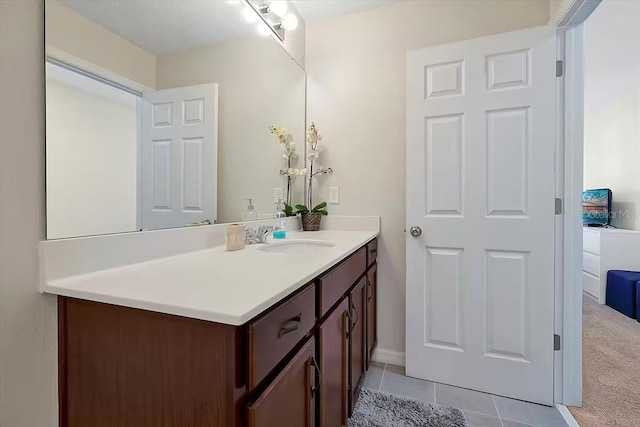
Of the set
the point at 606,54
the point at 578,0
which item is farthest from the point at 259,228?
the point at 606,54

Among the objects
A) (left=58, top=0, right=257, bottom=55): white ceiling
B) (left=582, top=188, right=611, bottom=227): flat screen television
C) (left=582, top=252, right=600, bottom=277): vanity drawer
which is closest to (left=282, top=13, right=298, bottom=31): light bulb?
(left=58, top=0, right=257, bottom=55): white ceiling

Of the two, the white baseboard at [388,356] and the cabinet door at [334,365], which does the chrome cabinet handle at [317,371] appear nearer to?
the cabinet door at [334,365]

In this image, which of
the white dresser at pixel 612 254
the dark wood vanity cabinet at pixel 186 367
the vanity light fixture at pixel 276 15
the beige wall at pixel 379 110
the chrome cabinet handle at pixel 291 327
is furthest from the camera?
the white dresser at pixel 612 254

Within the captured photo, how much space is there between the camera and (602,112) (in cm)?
396

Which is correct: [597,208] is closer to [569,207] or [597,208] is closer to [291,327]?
[569,207]

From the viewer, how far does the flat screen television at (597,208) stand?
3660 millimetres

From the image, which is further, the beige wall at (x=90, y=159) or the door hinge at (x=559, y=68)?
the door hinge at (x=559, y=68)

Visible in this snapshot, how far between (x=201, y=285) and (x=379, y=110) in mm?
1670

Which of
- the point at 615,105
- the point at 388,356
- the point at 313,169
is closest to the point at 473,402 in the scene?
the point at 388,356

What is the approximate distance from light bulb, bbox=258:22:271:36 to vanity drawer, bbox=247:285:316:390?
151cm

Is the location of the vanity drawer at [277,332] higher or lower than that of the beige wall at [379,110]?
lower

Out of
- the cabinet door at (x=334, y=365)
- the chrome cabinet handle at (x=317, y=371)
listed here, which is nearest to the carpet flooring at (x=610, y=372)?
the cabinet door at (x=334, y=365)

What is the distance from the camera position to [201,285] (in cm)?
71

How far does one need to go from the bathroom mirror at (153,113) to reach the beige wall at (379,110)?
54 centimetres
